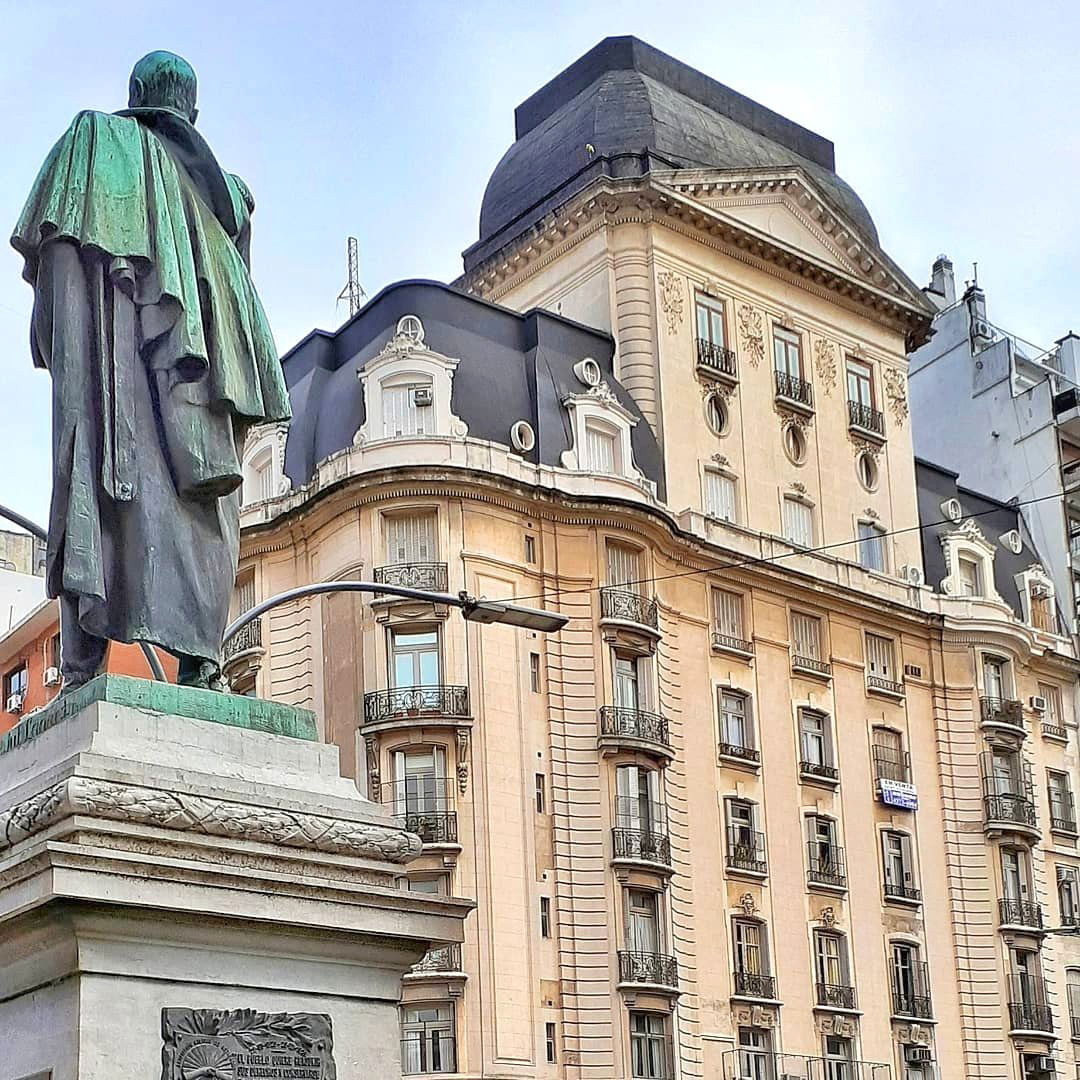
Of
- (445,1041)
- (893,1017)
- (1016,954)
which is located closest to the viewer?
(445,1041)

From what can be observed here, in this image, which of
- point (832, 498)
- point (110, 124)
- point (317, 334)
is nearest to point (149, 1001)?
point (110, 124)

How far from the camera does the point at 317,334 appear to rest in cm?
5450

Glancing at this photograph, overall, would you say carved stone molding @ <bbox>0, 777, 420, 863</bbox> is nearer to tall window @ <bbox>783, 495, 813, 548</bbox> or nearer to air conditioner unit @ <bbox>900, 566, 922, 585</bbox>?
tall window @ <bbox>783, 495, 813, 548</bbox>

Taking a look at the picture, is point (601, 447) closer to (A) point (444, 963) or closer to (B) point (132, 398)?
(A) point (444, 963)

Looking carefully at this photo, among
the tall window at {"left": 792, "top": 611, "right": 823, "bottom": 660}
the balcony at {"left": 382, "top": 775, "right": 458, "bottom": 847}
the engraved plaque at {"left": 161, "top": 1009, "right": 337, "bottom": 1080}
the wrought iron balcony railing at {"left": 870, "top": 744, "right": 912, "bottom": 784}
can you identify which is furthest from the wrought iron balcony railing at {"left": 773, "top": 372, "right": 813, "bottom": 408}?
the engraved plaque at {"left": 161, "top": 1009, "right": 337, "bottom": 1080}

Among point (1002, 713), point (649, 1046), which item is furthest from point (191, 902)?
point (1002, 713)

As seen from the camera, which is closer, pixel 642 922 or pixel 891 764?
pixel 642 922

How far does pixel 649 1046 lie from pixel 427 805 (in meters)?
7.62

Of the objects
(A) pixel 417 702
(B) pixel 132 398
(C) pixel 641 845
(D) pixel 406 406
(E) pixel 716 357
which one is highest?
(E) pixel 716 357

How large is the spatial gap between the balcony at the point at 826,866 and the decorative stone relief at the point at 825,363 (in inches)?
545

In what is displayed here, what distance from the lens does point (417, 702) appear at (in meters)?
47.2

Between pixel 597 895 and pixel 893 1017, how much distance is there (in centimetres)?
1111

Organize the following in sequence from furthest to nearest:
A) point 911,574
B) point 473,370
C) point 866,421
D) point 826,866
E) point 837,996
Answer: point 866,421 < point 911,574 < point 826,866 < point 837,996 < point 473,370

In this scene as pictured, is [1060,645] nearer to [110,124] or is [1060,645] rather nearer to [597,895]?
[597,895]
